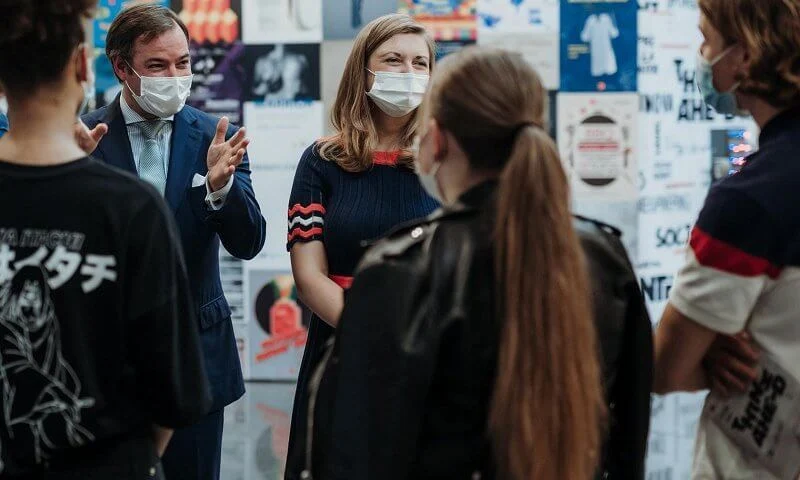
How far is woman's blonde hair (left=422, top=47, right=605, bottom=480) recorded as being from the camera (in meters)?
1.74

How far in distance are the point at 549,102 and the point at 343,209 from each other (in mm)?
3478

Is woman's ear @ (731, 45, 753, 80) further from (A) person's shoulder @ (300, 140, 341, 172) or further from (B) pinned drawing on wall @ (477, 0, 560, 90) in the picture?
(B) pinned drawing on wall @ (477, 0, 560, 90)

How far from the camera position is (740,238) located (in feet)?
6.41

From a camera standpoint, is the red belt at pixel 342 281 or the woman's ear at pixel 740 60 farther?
the red belt at pixel 342 281

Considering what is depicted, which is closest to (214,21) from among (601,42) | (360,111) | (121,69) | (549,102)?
(549,102)

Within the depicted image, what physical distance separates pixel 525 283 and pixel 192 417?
0.65 meters

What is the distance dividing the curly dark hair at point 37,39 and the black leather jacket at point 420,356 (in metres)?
0.63

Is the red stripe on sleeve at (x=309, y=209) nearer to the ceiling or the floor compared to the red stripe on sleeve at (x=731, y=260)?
nearer to the floor

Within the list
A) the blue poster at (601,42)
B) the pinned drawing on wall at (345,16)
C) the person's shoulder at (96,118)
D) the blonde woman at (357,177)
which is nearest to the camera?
the blonde woman at (357,177)

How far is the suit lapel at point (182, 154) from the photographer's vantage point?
10.4ft

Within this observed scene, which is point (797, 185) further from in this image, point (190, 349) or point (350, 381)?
point (190, 349)

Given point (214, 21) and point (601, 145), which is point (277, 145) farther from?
point (601, 145)

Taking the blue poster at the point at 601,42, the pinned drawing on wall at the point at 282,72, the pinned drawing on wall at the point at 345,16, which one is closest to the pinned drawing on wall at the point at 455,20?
the pinned drawing on wall at the point at 345,16

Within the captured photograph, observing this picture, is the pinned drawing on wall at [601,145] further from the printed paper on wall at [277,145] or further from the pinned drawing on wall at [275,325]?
the pinned drawing on wall at [275,325]
